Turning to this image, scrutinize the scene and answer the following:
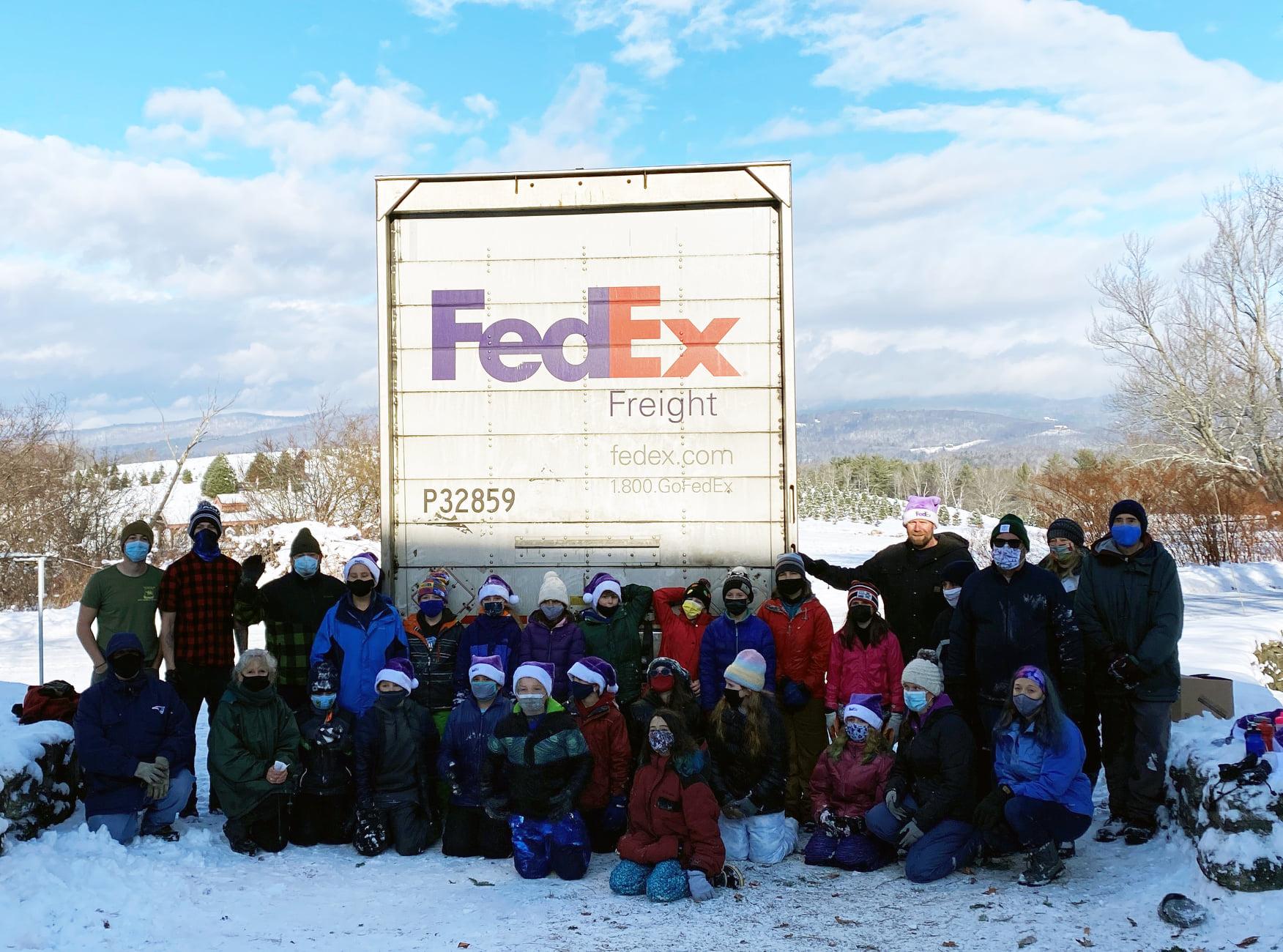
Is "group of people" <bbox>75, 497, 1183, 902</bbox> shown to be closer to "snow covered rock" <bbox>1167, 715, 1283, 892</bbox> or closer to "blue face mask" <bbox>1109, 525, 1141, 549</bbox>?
"blue face mask" <bbox>1109, 525, 1141, 549</bbox>

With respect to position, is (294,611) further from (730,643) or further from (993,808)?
(993,808)

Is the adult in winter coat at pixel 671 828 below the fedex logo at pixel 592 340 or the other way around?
below

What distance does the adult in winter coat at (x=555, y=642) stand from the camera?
6.14 m

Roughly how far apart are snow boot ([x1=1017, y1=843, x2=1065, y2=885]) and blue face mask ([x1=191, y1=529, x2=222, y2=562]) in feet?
16.5

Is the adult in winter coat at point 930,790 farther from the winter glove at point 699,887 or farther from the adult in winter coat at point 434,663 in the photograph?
the adult in winter coat at point 434,663

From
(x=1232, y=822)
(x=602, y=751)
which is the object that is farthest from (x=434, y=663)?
(x=1232, y=822)

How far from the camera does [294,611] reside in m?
6.43

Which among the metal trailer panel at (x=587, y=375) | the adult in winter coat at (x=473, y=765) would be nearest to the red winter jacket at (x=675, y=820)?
the adult in winter coat at (x=473, y=765)

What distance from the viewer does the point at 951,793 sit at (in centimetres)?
522

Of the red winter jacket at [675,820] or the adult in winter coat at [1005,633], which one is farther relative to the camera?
the adult in winter coat at [1005,633]

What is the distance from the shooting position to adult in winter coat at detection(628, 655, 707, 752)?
579 cm

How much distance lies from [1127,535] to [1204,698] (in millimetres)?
1376

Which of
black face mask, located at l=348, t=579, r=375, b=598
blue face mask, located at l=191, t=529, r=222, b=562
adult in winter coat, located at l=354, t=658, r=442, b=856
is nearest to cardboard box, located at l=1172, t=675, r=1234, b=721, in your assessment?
adult in winter coat, located at l=354, t=658, r=442, b=856

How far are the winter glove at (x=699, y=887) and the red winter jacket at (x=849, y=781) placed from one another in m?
0.95
